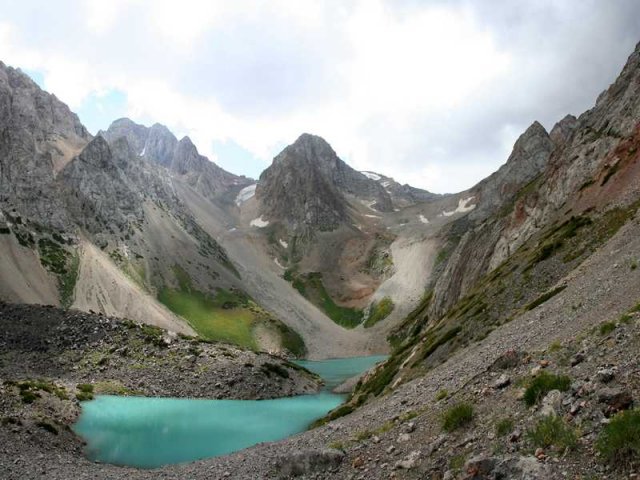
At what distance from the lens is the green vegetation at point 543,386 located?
15.4 metres

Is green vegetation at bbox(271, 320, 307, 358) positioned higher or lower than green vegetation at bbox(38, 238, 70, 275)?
lower

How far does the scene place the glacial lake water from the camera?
4238cm

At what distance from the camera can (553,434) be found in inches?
522

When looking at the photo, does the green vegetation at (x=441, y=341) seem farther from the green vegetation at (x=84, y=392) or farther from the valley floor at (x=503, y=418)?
the green vegetation at (x=84, y=392)

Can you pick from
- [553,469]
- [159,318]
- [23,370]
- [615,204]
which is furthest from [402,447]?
[159,318]

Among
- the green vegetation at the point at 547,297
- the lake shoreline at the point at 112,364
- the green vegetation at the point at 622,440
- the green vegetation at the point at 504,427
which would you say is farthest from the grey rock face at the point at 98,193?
the green vegetation at the point at 622,440

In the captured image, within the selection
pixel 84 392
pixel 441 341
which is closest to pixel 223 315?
pixel 84 392

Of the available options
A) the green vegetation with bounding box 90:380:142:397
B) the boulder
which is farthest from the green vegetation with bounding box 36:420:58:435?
the green vegetation with bounding box 90:380:142:397

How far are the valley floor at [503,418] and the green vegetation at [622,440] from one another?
0.23 metres

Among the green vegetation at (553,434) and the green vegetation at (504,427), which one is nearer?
the green vegetation at (553,434)

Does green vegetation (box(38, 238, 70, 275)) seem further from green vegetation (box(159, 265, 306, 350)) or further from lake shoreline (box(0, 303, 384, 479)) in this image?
lake shoreline (box(0, 303, 384, 479))

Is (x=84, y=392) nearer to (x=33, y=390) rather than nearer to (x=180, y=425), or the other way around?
(x=33, y=390)

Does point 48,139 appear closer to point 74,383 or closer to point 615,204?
point 74,383

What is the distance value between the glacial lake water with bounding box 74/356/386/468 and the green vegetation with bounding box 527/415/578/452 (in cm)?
3279
